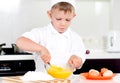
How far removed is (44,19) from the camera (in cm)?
298

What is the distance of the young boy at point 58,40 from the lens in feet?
5.03

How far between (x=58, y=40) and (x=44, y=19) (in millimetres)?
1265

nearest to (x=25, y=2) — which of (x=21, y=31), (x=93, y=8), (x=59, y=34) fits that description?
(x=21, y=31)

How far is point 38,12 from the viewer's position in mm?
2973

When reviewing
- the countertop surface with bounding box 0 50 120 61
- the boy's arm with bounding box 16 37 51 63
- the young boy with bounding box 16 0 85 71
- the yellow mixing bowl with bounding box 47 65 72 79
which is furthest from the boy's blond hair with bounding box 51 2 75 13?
the countertop surface with bounding box 0 50 120 61

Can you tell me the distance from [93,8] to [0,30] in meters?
0.99

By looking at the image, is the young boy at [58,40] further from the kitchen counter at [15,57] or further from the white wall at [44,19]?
the white wall at [44,19]

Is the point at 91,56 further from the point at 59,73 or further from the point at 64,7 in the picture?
the point at 59,73

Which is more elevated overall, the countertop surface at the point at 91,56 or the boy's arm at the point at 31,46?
the boy's arm at the point at 31,46

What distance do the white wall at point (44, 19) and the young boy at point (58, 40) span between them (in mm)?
1227

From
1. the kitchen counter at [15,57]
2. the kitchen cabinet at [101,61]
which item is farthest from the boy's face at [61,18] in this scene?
the kitchen cabinet at [101,61]

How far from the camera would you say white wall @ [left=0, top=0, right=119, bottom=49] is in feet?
9.61

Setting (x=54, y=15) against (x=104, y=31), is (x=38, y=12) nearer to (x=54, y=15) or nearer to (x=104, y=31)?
(x=104, y=31)

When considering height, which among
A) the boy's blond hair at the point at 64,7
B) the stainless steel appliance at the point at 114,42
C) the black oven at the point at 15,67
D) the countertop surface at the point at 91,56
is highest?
the boy's blond hair at the point at 64,7
